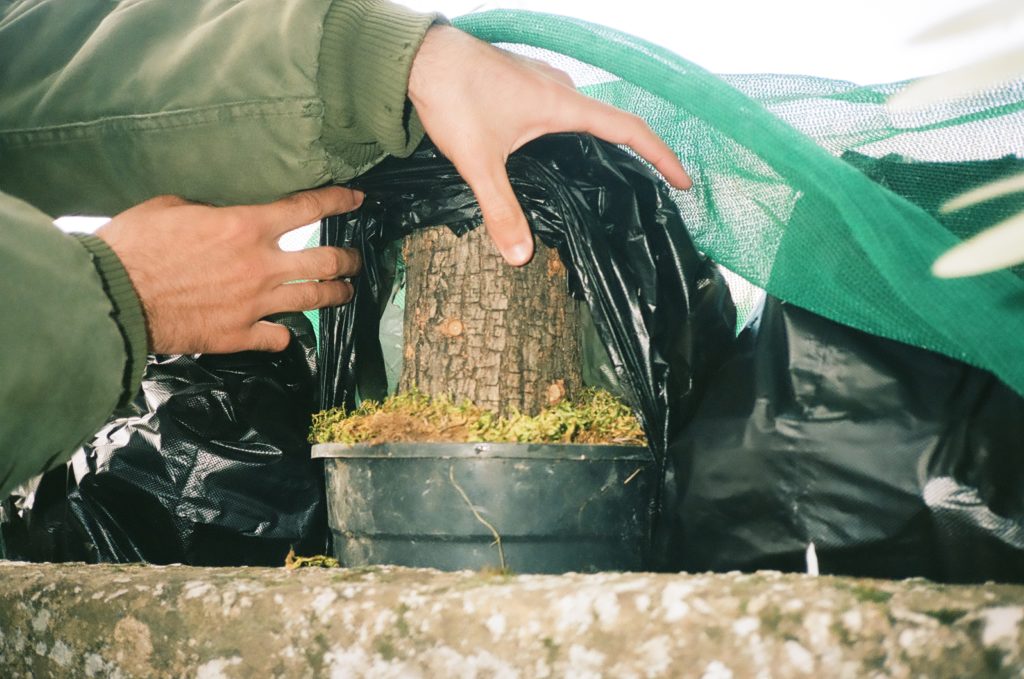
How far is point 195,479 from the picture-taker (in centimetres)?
141

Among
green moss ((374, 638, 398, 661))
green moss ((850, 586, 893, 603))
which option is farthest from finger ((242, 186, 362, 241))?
green moss ((850, 586, 893, 603))

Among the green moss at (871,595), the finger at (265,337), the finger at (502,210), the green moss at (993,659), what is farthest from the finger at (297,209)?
the green moss at (993,659)

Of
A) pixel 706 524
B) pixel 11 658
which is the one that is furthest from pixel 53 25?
pixel 706 524

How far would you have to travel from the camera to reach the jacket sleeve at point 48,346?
0.78 m

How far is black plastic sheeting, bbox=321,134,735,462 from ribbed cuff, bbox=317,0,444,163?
0.16m

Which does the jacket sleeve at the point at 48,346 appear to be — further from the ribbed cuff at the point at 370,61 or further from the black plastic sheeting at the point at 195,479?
the black plastic sheeting at the point at 195,479

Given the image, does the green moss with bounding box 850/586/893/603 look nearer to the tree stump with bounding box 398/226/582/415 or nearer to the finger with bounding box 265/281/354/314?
the tree stump with bounding box 398/226/582/415

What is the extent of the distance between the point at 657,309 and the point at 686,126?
0.96 feet

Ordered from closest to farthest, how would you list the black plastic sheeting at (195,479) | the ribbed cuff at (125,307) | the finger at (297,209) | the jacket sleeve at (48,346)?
1. the jacket sleeve at (48,346)
2. the ribbed cuff at (125,307)
3. the finger at (297,209)
4. the black plastic sheeting at (195,479)

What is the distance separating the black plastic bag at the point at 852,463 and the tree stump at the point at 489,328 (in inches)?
11.5

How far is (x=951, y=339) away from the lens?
2.75 feet

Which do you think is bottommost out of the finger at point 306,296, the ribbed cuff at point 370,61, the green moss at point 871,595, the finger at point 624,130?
the green moss at point 871,595

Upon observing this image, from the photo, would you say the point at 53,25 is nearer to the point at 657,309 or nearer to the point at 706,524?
the point at 657,309

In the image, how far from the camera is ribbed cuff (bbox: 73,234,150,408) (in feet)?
3.03
